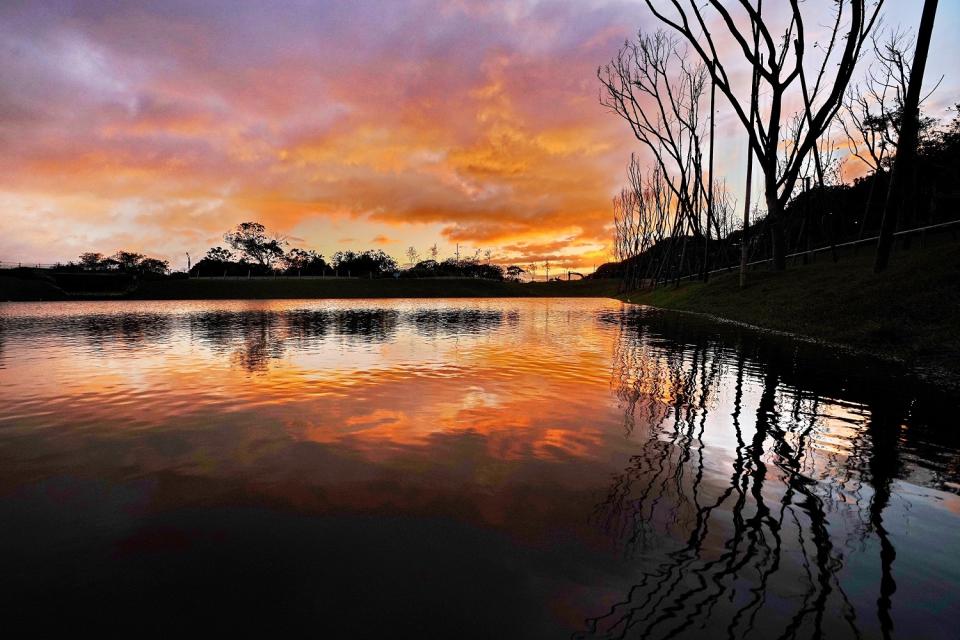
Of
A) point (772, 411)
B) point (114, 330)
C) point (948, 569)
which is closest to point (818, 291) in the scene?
point (772, 411)

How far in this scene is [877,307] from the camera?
17.4 m

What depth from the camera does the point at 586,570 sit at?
3680 millimetres

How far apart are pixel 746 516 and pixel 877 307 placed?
17866 mm

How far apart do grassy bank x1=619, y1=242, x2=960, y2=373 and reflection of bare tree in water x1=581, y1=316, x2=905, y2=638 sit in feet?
22.3

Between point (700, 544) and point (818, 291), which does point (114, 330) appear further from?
point (818, 291)

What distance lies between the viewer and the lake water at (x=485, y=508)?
328 cm

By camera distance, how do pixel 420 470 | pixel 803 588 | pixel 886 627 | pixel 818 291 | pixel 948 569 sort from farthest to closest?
pixel 818 291 < pixel 420 470 < pixel 948 569 < pixel 803 588 < pixel 886 627

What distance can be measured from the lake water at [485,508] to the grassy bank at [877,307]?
4.20 m

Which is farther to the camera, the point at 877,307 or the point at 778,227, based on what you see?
the point at 778,227

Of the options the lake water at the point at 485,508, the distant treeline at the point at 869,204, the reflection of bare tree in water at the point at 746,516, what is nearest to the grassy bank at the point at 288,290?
the distant treeline at the point at 869,204

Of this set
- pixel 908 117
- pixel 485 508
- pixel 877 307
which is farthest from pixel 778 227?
pixel 485 508

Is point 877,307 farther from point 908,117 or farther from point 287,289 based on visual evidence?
point 287,289

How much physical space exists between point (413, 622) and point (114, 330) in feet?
88.3

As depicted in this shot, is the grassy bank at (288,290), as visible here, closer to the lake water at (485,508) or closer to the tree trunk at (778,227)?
the tree trunk at (778,227)
